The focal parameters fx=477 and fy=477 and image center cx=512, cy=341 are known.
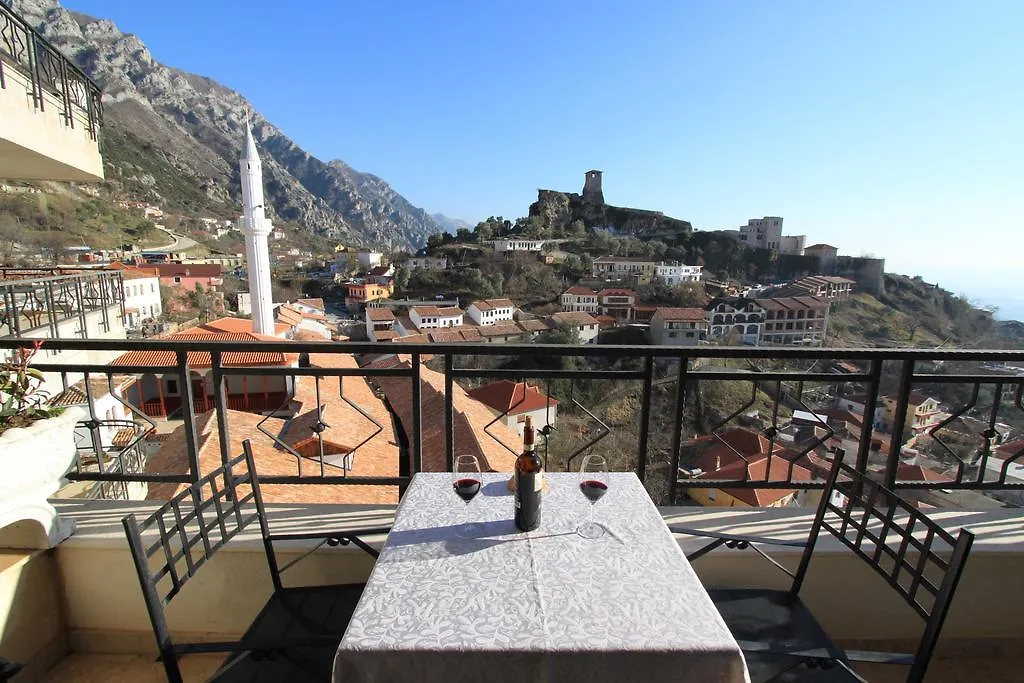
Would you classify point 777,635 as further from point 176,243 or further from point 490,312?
point 176,243

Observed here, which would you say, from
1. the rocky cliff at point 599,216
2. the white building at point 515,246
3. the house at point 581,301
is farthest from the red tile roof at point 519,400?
the rocky cliff at point 599,216

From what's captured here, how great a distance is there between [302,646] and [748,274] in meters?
68.3

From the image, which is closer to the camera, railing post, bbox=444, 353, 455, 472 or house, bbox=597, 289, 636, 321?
railing post, bbox=444, 353, 455, 472

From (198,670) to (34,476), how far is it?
34.0 inches

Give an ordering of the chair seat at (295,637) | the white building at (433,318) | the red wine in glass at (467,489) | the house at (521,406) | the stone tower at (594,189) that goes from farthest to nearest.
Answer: the stone tower at (594,189) < the white building at (433,318) < the house at (521,406) < the red wine in glass at (467,489) < the chair seat at (295,637)

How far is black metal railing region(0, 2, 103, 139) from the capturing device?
14.2ft

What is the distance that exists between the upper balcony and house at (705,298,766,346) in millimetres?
41510

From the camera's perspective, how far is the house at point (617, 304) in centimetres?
4503

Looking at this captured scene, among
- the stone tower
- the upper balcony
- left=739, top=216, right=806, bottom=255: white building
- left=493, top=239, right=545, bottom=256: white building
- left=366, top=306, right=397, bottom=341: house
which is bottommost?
left=366, top=306, right=397, bottom=341: house

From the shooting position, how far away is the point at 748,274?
6141cm

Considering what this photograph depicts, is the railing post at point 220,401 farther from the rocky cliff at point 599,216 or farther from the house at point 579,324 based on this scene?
the rocky cliff at point 599,216

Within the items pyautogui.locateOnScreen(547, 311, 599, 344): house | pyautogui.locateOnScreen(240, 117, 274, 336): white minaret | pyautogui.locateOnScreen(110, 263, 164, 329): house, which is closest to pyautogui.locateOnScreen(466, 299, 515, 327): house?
pyautogui.locateOnScreen(547, 311, 599, 344): house

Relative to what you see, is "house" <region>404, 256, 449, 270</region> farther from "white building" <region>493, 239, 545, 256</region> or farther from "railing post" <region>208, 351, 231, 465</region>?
"railing post" <region>208, 351, 231, 465</region>

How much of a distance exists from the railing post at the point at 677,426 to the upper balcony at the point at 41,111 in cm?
557
